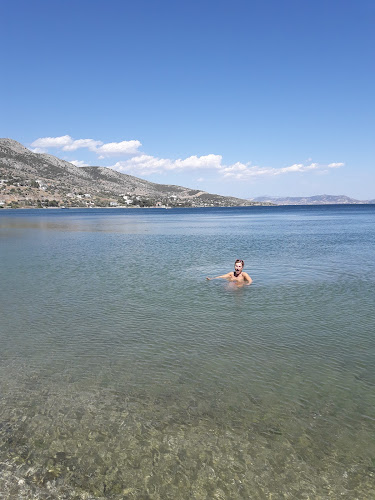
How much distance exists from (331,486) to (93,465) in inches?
158

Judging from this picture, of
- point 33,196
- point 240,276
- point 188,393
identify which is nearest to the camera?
point 188,393

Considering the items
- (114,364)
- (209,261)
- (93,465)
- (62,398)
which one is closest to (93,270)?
(209,261)

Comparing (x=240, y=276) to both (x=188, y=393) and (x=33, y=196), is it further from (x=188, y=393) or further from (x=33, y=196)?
Answer: (x=33, y=196)

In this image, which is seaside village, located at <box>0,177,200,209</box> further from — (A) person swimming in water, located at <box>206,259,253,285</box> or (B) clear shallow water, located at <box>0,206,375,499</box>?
(A) person swimming in water, located at <box>206,259,253,285</box>

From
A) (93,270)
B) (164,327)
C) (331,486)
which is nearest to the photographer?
(331,486)

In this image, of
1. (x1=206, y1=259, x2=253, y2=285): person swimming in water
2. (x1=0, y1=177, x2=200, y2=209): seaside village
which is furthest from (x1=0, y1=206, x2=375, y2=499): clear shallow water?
(x1=0, y1=177, x2=200, y2=209): seaside village

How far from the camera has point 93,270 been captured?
83.9ft

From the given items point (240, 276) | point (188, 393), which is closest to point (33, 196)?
point (240, 276)

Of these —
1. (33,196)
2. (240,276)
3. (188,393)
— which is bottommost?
(188,393)

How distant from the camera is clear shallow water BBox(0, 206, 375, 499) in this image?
612 centimetres

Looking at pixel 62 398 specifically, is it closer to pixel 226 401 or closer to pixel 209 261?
pixel 226 401

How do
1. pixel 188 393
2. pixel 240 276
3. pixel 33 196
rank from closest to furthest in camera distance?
1. pixel 188 393
2. pixel 240 276
3. pixel 33 196

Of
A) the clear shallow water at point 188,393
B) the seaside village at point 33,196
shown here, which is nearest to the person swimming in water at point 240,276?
the clear shallow water at point 188,393

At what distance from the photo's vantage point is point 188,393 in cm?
879
